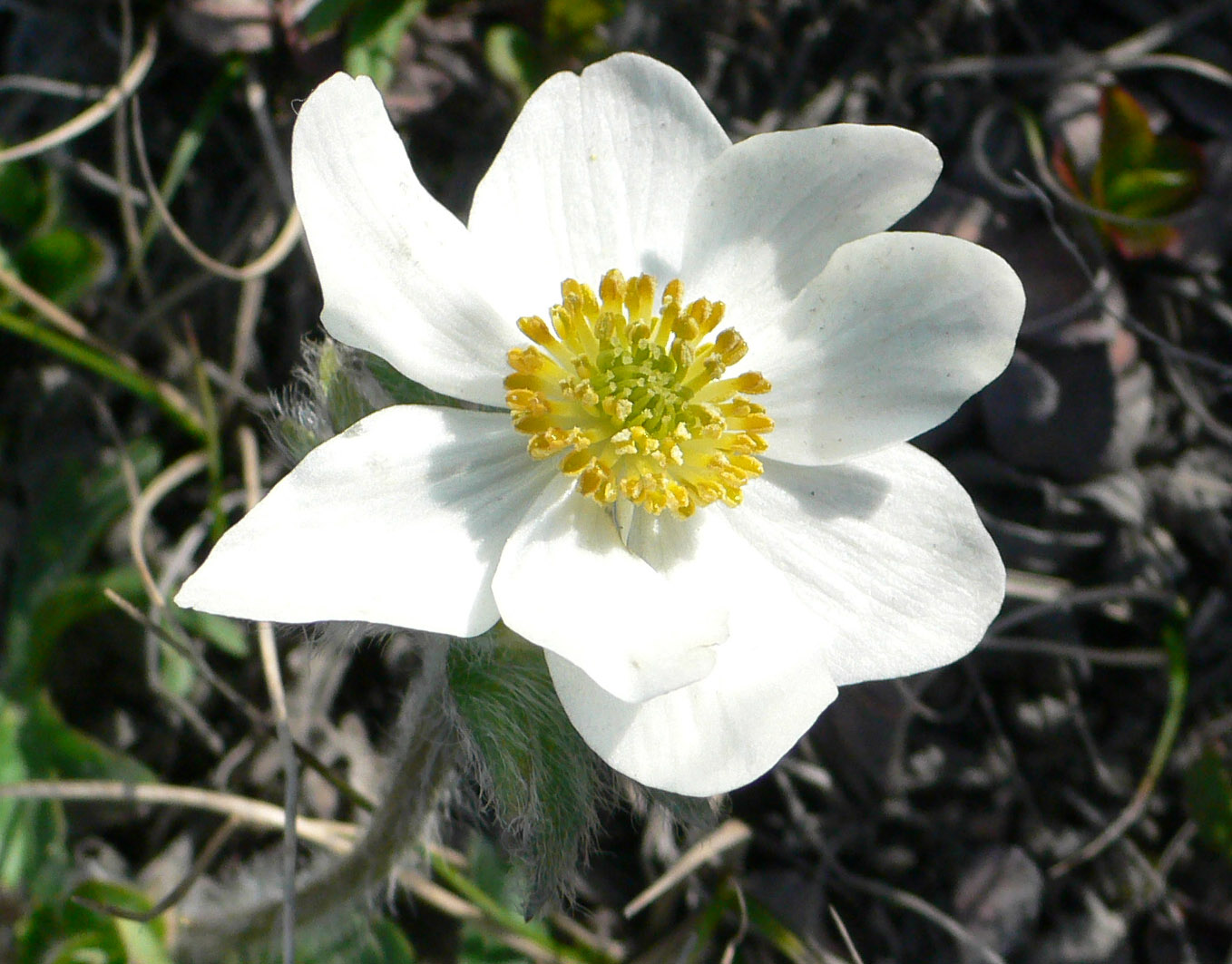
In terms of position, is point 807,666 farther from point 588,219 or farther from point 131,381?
point 131,381

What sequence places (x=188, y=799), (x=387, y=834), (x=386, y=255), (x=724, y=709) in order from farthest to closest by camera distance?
(x=188, y=799) < (x=387, y=834) < (x=386, y=255) < (x=724, y=709)

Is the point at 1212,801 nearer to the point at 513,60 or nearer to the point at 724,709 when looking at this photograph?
the point at 724,709

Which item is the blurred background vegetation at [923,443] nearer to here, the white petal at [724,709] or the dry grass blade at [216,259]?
the dry grass blade at [216,259]

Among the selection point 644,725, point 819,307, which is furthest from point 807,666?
point 819,307

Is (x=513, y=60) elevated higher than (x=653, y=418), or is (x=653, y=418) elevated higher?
(x=513, y=60)

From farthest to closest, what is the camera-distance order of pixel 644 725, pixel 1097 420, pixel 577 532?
pixel 1097 420
pixel 577 532
pixel 644 725

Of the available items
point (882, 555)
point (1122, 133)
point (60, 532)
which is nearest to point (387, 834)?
point (882, 555)

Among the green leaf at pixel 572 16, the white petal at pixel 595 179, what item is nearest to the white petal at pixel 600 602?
the white petal at pixel 595 179
